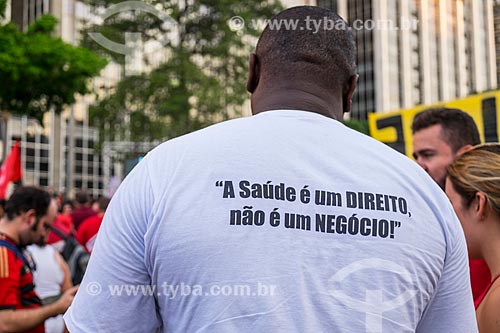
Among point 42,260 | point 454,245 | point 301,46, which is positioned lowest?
point 42,260

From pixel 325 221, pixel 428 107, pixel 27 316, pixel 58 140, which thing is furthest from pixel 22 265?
pixel 58 140

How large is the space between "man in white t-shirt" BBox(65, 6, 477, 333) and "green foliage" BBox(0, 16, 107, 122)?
1270cm

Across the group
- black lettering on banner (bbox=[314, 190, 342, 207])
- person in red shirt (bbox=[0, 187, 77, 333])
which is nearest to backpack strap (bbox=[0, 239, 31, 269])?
person in red shirt (bbox=[0, 187, 77, 333])

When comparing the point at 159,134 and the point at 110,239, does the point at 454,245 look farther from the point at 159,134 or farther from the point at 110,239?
the point at 159,134

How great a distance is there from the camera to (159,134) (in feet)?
65.7

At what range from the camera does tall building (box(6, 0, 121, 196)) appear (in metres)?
40.9

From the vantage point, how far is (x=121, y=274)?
129 cm

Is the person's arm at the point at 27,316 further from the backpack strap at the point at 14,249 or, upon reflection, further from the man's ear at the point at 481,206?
the man's ear at the point at 481,206

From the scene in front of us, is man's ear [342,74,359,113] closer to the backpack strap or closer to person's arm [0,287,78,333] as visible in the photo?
person's arm [0,287,78,333]

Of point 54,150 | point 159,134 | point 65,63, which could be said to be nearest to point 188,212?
point 65,63

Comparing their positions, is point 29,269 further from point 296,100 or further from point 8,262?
point 296,100

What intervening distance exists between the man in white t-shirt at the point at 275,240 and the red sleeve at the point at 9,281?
2324 mm

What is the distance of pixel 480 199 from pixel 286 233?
128 cm

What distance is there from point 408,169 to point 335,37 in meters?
0.38
